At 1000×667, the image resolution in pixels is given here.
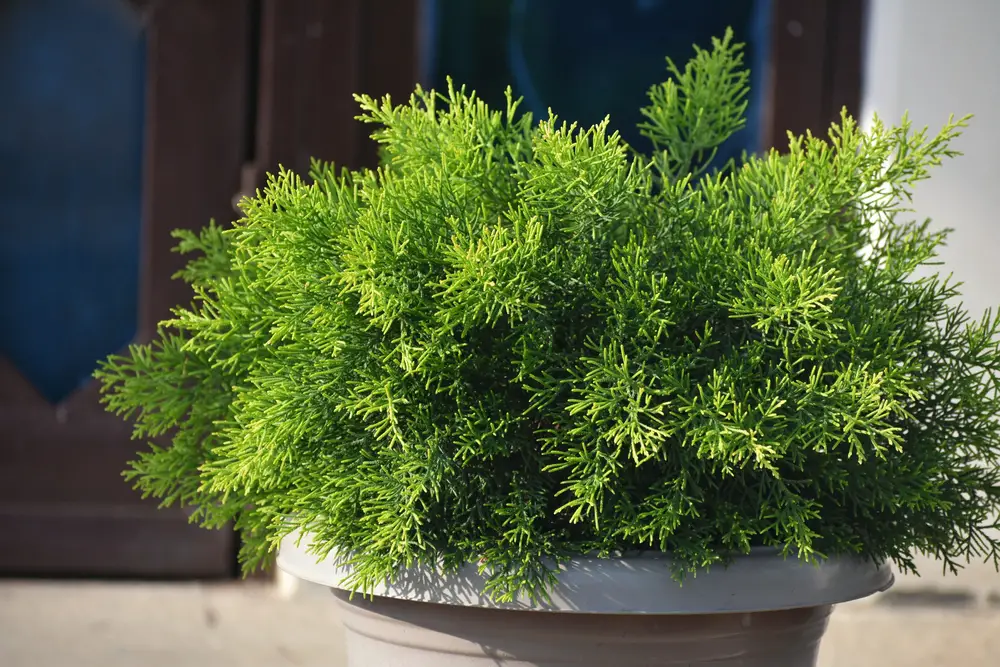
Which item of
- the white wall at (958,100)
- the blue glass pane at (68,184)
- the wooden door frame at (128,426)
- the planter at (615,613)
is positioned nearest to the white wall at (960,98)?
the white wall at (958,100)

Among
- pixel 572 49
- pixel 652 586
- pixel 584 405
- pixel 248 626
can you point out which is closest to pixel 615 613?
pixel 652 586

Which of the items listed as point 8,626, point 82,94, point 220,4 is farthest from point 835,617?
point 82,94

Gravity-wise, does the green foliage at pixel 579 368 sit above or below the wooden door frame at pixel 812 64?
below

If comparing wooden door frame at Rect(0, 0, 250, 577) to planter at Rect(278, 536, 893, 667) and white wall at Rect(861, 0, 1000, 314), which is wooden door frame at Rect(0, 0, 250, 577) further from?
planter at Rect(278, 536, 893, 667)

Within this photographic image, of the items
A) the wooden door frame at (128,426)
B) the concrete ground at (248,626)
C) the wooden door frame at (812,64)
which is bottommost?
the concrete ground at (248,626)

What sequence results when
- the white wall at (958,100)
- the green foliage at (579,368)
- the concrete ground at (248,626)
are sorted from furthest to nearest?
1. the white wall at (958,100)
2. the concrete ground at (248,626)
3. the green foliage at (579,368)

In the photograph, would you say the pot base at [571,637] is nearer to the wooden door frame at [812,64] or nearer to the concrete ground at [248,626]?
the concrete ground at [248,626]

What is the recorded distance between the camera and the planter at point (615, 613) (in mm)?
652

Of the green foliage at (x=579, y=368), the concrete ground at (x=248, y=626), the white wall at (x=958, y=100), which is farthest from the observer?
the white wall at (x=958, y=100)

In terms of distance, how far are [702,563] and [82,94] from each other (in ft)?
6.79

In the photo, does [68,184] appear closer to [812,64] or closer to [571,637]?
[812,64]

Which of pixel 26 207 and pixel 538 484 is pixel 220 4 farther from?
pixel 538 484

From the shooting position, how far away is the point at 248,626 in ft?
6.25

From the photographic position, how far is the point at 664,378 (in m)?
0.64
